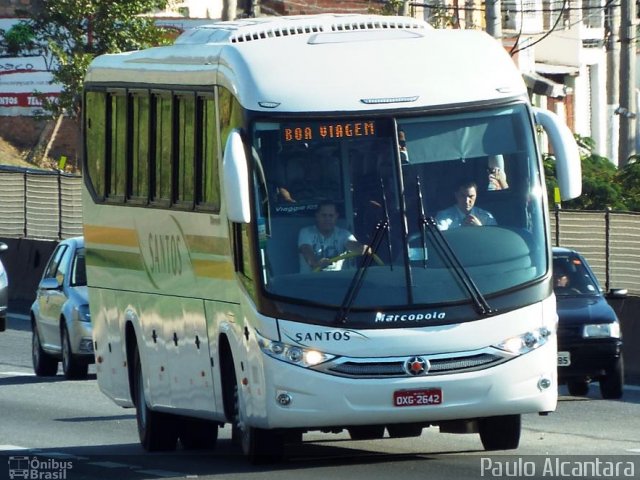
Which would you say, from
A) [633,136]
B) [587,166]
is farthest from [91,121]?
[633,136]

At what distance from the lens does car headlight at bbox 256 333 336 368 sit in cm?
→ 1212

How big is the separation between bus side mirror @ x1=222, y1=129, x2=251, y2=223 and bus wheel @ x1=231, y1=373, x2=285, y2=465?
4.22 feet

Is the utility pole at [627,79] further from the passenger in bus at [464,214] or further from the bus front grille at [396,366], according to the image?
the bus front grille at [396,366]

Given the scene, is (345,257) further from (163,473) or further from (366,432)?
(163,473)

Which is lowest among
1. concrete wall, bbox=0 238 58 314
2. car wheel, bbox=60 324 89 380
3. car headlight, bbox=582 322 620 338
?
concrete wall, bbox=0 238 58 314

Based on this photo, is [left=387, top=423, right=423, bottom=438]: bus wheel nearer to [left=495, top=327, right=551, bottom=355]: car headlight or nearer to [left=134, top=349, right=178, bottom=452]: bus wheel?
[left=495, top=327, right=551, bottom=355]: car headlight

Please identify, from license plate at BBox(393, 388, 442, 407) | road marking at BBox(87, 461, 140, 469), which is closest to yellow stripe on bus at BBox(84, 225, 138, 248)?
road marking at BBox(87, 461, 140, 469)

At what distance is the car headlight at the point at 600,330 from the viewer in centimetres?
1875

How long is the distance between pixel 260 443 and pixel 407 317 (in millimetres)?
1467

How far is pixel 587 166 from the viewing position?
3616 centimetres

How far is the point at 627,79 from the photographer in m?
40.8

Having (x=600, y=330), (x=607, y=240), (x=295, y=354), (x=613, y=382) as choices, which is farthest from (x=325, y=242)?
(x=607, y=240)

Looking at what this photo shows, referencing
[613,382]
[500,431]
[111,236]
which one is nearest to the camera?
[500,431]

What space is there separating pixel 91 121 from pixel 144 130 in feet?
6.40
